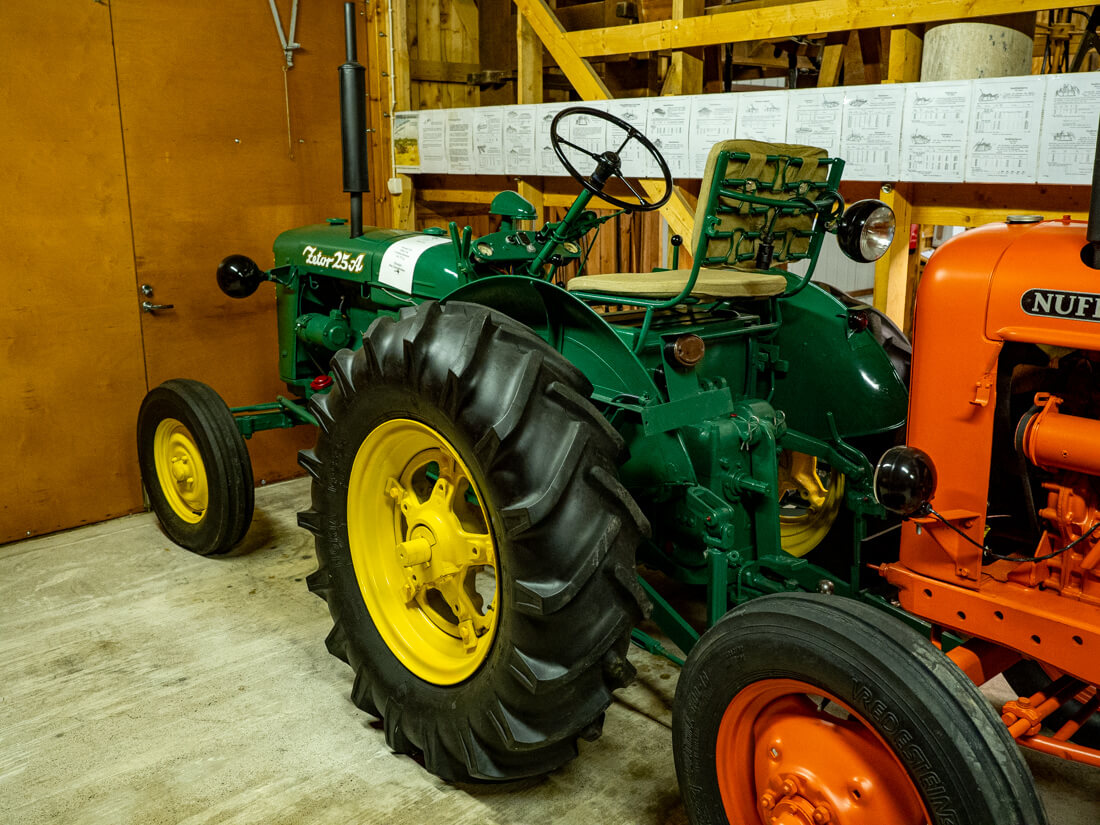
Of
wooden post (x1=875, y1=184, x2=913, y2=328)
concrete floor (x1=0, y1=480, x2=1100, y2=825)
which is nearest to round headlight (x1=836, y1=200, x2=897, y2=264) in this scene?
wooden post (x1=875, y1=184, x2=913, y2=328)

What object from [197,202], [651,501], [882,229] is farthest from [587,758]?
[197,202]

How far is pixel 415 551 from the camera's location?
7.37 feet

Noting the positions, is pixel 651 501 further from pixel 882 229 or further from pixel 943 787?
pixel 943 787

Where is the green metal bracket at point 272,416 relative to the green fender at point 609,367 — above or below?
below

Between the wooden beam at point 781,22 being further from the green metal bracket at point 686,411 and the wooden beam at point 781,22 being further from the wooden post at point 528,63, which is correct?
the green metal bracket at point 686,411

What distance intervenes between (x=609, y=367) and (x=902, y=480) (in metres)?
0.80

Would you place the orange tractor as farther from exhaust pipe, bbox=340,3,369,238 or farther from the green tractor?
exhaust pipe, bbox=340,3,369,238

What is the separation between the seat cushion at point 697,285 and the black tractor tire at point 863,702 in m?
0.95

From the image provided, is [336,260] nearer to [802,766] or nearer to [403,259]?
[403,259]

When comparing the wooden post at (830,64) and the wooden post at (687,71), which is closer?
the wooden post at (687,71)

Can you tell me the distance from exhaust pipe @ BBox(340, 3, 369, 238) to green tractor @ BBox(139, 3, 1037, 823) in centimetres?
3

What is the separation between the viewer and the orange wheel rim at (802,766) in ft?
5.04

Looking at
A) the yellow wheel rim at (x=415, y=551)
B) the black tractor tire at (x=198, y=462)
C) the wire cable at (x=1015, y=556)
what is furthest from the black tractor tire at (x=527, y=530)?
the black tractor tire at (x=198, y=462)

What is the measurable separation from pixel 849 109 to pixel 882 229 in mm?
994
